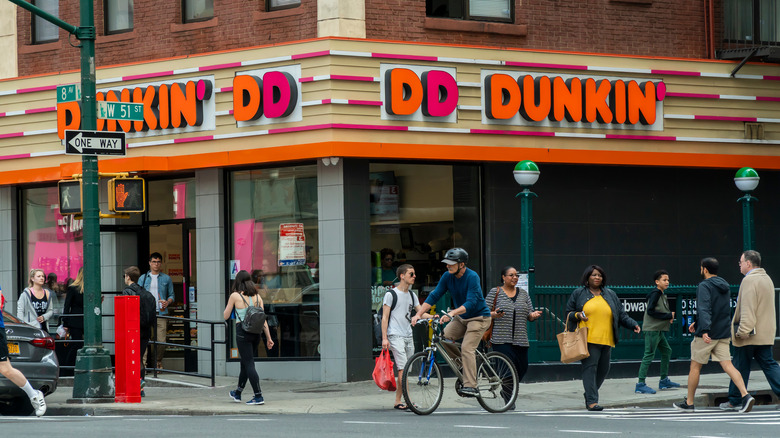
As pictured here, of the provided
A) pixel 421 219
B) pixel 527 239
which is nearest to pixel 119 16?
pixel 421 219

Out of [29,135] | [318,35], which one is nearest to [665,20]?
[318,35]

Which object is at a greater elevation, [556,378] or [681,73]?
[681,73]

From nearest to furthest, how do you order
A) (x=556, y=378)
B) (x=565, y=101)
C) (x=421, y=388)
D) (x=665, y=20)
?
(x=421, y=388) < (x=556, y=378) < (x=565, y=101) < (x=665, y=20)

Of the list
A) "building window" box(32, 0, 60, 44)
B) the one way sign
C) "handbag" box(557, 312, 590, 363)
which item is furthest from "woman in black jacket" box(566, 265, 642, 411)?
"building window" box(32, 0, 60, 44)

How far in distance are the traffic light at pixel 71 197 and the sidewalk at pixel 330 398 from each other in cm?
254

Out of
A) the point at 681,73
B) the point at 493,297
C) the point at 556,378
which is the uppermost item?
the point at 681,73

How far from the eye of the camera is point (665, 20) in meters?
19.6

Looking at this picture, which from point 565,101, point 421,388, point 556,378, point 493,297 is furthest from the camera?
point 565,101

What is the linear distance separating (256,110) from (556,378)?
613 cm

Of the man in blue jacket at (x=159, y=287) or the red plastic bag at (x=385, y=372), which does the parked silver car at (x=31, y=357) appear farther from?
the red plastic bag at (x=385, y=372)

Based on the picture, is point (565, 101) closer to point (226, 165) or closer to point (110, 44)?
point (226, 165)

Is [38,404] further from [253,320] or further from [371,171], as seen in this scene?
[371,171]

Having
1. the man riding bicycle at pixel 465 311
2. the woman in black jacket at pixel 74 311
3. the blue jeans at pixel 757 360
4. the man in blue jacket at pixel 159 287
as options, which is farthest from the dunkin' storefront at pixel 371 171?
the blue jeans at pixel 757 360

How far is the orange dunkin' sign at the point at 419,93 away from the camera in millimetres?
17312
